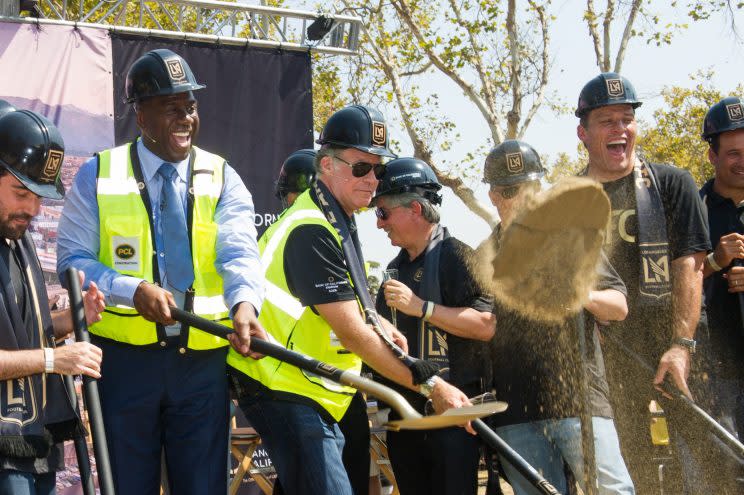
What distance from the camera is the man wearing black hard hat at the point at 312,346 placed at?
12.3 ft

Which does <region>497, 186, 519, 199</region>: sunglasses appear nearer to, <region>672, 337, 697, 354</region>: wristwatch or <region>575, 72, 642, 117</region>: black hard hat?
<region>575, 72, 642, 117</region>: black hard hat

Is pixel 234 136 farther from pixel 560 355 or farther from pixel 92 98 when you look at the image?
pixel 560 355

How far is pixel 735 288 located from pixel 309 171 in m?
2.77

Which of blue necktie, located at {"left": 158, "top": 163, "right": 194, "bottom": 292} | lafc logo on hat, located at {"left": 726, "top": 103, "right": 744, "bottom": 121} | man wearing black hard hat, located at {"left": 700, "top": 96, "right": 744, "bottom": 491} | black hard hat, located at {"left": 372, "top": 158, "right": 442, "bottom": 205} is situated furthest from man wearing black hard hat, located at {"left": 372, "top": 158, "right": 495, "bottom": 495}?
lafc logo on hat, located at {"left": 726, "top": 103, "right": 744, "bottom": 121}

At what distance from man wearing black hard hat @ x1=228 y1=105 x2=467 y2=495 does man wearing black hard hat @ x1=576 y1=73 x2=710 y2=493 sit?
1.57 metres

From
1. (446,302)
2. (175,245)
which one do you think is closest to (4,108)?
(175,245)

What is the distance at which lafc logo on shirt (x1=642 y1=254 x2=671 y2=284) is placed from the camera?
5023 mm

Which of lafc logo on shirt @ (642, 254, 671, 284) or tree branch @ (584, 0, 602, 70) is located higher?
tree branch @ (584, 0, 602, 70)

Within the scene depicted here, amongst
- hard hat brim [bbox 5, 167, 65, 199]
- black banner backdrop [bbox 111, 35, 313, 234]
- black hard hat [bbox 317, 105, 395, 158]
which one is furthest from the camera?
black banner backdrop [bbox 111, 35, 313, 234]

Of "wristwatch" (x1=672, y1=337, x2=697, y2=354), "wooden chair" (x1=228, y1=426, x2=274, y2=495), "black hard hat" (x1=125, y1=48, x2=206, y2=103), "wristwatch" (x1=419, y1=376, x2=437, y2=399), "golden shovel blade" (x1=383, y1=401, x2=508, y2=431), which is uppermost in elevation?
"black hard hat" (x1=125, y1=48, x2=206, y2=103)

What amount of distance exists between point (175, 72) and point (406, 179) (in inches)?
55.6

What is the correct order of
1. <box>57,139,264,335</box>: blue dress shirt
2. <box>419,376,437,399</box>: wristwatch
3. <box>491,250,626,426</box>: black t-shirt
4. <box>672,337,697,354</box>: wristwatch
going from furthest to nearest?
<box>672,337,697,354</box>: wristwatch
<box>491,250,626,426</box>: black t-shirt
<box>419,376,437,399</box>: wristwatch
<box>57,139,264,335</box>: blue dress shirt

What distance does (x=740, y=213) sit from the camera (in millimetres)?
5582

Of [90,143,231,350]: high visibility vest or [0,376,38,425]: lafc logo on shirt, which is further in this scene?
[90,143,231,350]: high visibility vest
